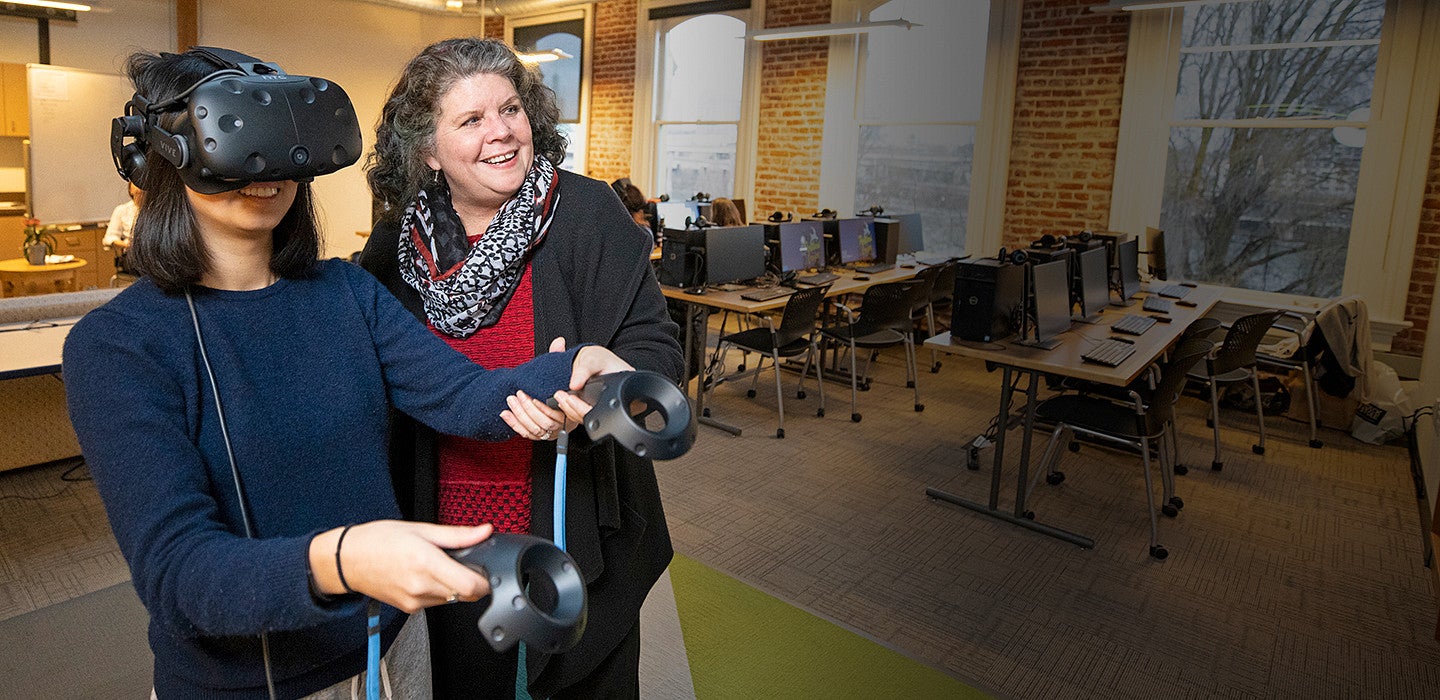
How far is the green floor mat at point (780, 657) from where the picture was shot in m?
2.57

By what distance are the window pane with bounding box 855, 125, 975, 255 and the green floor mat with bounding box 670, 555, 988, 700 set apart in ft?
17.8

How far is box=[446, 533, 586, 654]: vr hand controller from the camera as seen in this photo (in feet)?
2.15

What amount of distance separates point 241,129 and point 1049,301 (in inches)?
150

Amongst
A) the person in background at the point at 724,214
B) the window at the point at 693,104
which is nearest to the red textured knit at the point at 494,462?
the person in background at the point at 724,214

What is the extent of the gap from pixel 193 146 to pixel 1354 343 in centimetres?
590

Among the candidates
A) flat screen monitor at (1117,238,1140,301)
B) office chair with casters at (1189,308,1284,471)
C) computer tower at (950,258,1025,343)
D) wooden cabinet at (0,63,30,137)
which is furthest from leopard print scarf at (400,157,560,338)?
wooden cabinet at (0,63,30,137)

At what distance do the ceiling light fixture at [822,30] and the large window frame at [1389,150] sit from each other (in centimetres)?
187

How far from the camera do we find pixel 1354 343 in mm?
5070

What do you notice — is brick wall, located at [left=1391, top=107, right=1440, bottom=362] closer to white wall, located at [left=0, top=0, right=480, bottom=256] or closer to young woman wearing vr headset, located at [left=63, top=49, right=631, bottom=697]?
young woman wearing vr headset, located at [left=63, top=49, right=631, bottom=697]

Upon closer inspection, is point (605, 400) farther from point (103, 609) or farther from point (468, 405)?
point (103, 609)


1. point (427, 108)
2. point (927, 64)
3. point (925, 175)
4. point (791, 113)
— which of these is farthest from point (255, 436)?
point (791, 113)

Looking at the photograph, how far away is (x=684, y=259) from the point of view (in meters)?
5.35

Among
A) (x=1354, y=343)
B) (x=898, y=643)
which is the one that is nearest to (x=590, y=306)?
(x=898, y=643)

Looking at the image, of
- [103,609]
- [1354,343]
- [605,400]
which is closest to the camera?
[605,400]
